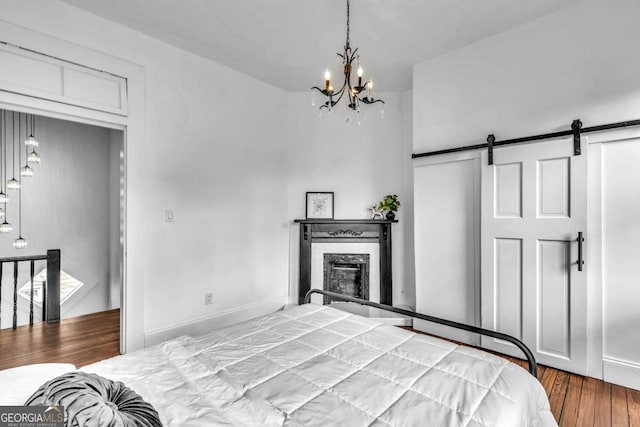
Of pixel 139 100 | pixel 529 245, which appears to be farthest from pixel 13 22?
pixel 529 245

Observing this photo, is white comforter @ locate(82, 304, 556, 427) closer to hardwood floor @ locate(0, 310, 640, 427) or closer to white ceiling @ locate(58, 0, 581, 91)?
hardwood floor @ locate(0, 310, 640, 427)

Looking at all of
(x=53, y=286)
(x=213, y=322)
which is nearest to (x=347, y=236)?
(x=213, y=322)

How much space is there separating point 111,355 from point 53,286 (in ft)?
5.66

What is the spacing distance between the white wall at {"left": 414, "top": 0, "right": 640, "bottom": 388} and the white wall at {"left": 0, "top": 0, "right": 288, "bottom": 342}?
78.4 inches

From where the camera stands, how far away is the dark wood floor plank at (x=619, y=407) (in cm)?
188

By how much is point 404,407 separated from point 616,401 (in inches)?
77.5

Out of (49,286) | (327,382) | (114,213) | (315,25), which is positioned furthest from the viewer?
(114,213)

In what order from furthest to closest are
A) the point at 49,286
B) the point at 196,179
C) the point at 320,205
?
the point at 320,205 < the point at 49,286 < the point at 196,179

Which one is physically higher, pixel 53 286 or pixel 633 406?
pixel 53 286

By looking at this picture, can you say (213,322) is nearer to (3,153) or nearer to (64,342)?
(64,342)

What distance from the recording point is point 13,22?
2213 millimetres

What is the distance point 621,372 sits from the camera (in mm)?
2258

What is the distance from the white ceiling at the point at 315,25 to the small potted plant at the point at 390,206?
1434 mm

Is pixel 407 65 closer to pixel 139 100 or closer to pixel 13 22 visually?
pixel 139 100
